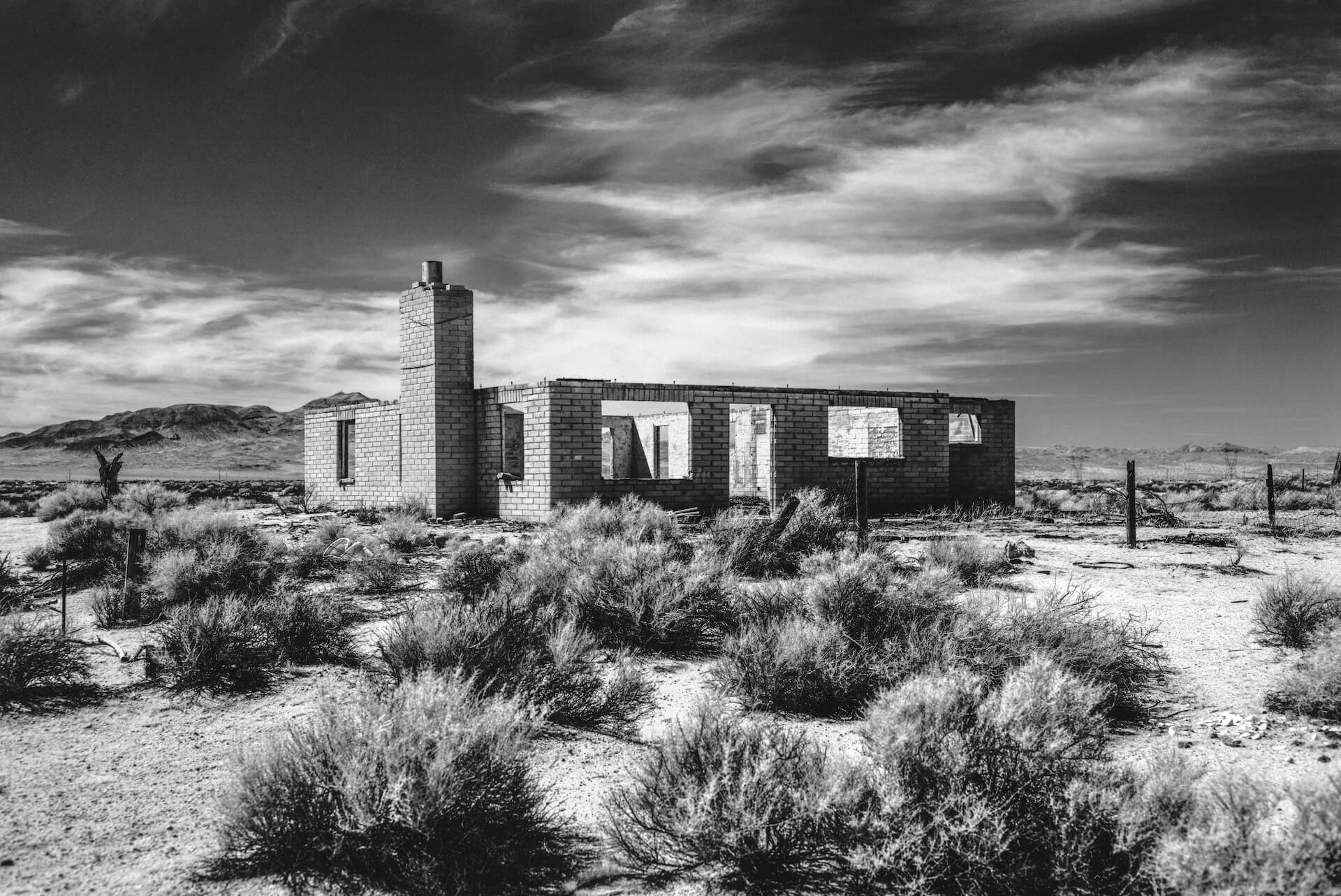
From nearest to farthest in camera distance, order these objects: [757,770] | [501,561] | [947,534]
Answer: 1. [757,770]
2. [501,561]
3. [947,534]

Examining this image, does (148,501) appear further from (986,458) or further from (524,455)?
(986,458)

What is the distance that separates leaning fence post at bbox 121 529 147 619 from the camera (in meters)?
7.57

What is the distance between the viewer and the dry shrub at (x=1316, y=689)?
184 inches

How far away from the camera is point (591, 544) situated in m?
9.68

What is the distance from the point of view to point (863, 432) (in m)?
22.9

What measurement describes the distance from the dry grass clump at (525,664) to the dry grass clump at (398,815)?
1.19 m

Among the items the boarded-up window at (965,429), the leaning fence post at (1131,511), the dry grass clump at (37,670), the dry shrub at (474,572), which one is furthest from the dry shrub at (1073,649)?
the boarded-up window at (965,429)

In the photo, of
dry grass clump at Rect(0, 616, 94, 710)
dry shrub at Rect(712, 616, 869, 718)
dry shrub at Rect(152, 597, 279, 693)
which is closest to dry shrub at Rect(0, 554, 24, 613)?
dry grass clump at Rect(0, 616, 94, 710)

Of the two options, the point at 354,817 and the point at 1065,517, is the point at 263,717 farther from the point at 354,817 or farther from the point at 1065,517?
the point at 1065,517

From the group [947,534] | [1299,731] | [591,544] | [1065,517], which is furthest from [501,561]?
[1065,517]

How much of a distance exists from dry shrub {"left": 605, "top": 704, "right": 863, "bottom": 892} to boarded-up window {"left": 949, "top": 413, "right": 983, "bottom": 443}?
18972mm

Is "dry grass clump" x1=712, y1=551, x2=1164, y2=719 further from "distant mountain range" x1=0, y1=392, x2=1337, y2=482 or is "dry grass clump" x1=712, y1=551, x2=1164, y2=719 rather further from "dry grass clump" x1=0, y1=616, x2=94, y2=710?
"distant mountain range" x1=0, y1=392, x2=1337, y2=482

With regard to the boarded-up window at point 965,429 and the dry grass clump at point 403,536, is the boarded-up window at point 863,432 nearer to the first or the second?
the boarded-up window at point 965,429

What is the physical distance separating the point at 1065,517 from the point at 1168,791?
56.3ft
